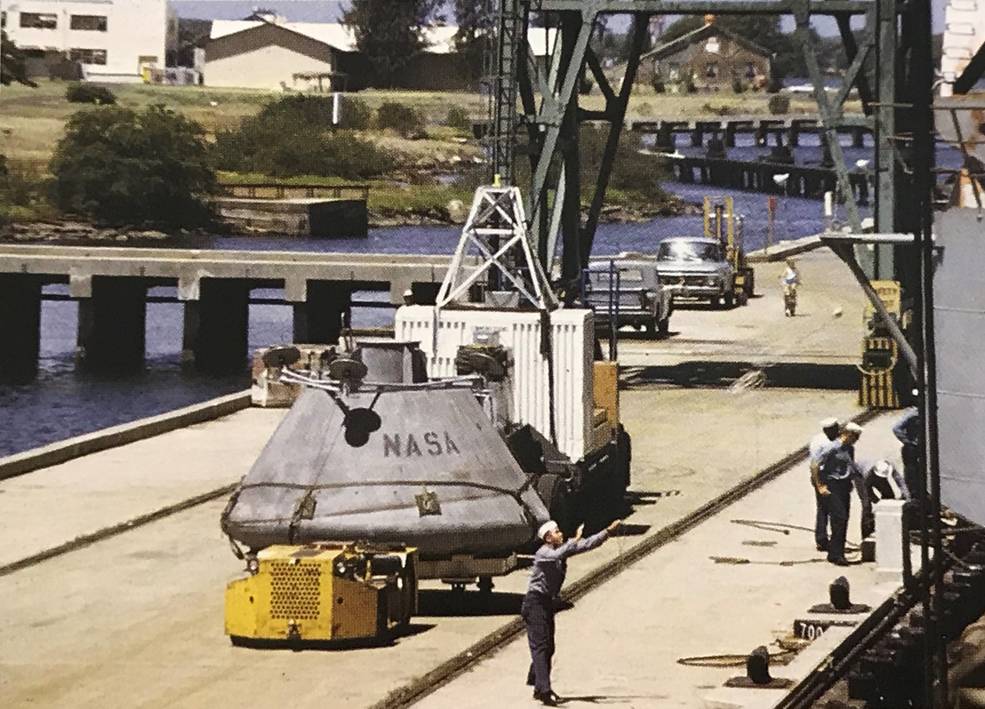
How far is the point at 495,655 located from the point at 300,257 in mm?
44800

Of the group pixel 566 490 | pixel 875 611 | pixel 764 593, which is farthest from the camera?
pixel 566 490

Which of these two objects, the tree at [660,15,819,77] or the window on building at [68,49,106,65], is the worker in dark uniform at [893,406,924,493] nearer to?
the tree at [660,15,819,77]

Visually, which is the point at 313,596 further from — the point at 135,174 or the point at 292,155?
the point at 292,155

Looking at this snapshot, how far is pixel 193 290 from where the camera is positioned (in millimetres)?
65562

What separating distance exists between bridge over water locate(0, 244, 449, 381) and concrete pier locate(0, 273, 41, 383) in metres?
0.03

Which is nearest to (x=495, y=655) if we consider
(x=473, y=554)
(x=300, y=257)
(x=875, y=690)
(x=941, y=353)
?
(x=473, y=554)

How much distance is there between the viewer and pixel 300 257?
66438 millimetres

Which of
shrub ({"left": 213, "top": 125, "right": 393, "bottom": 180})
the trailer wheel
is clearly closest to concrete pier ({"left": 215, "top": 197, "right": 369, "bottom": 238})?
shrub ({"left": 213, "top": 125, "right": 393, "bottom": 180})

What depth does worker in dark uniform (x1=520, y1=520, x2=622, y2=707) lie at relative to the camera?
65.9 feet

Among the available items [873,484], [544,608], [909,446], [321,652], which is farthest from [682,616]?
[873,484]

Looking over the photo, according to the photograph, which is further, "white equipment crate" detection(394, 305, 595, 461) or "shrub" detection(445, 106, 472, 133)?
"shrub" detection(445, 106, 472, 133)

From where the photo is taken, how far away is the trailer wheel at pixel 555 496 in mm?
26422

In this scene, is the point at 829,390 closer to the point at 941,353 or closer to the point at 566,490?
the point at 566,490

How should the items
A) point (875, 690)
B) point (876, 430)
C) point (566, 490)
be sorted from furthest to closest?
point (876, 430) → point (566, 490) → point (875, 690)
